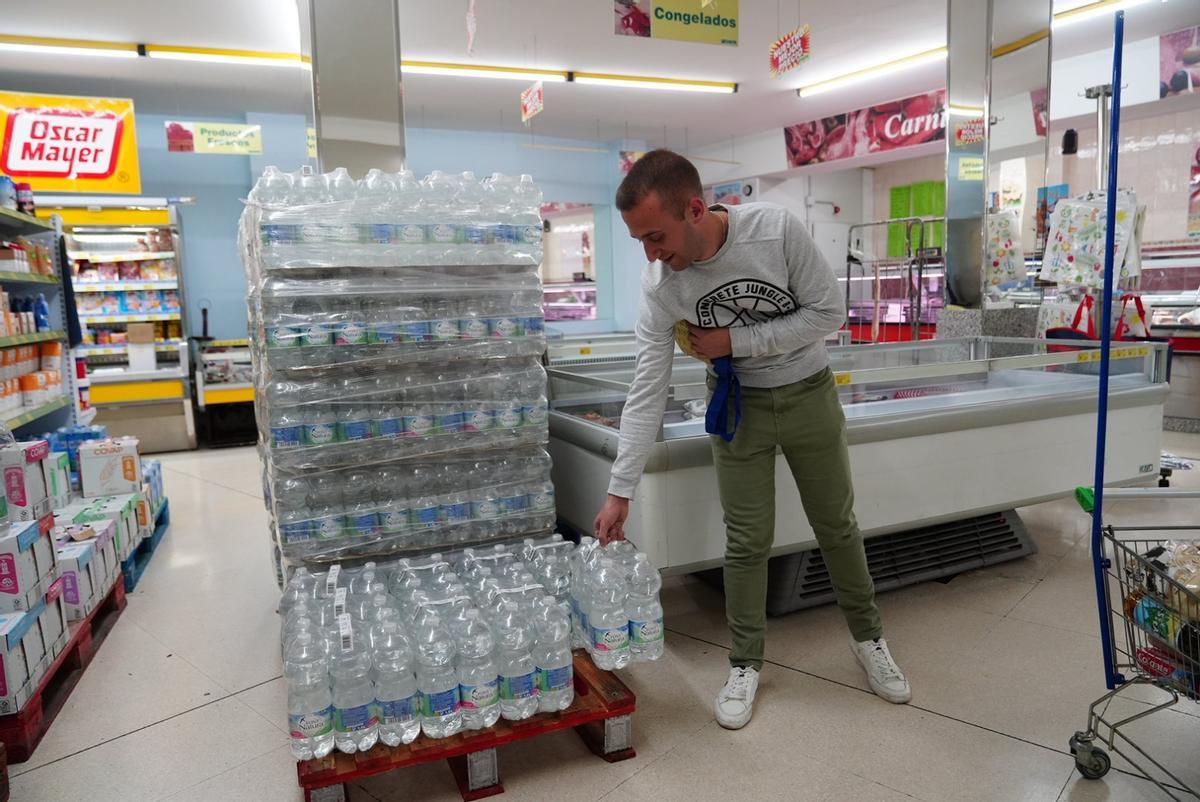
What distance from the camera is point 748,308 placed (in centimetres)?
239

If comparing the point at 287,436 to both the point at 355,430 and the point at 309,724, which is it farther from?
the point at 309,724

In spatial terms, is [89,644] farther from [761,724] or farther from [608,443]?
[761,724]

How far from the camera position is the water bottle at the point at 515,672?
7.06 feet

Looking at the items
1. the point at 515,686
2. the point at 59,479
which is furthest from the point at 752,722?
→ the point at 59,479

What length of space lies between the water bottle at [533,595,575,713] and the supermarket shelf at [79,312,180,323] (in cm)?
728

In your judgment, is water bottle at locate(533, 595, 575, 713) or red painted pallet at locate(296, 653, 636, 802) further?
water bottle at locate(533, 595, 575, 713)

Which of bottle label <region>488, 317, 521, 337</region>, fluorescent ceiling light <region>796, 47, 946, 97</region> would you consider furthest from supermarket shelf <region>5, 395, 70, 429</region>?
fluorescent ceiling light <region>796, 47, 946, 97</region>

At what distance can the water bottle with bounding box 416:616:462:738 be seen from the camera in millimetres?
2072

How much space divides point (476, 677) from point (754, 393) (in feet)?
4.01

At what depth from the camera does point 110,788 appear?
2.25m

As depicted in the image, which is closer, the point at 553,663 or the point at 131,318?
the point at 553,663

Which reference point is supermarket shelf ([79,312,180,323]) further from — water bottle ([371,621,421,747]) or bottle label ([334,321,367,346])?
water bottle ([371,621,421,747])

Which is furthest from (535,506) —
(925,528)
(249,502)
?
(249,502)

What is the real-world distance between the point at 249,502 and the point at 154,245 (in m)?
3.92
